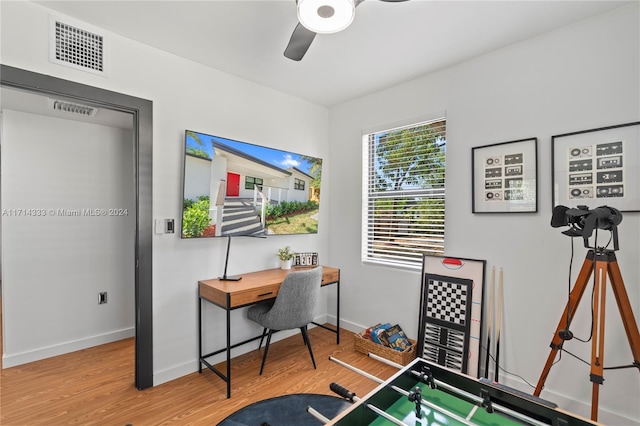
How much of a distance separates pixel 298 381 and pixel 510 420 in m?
1.81

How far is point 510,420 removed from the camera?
103cm

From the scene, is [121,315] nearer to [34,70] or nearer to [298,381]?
[298,381]

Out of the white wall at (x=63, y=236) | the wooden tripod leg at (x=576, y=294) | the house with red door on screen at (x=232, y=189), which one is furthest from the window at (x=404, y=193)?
the white wall at (x=63, y=236)

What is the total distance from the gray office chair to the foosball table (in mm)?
1410

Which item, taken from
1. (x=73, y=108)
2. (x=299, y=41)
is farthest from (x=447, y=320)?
(x=73, y=108)

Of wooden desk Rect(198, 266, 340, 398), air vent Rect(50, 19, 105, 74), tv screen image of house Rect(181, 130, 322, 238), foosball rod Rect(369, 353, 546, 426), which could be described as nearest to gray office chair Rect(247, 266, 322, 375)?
wooden desk Rect(198, 266, 340, 398)

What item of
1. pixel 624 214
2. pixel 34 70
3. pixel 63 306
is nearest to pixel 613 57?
pixel 624 214

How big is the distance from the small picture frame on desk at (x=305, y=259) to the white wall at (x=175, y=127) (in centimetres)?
30

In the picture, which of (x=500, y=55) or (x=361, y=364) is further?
(x=361, y=364)

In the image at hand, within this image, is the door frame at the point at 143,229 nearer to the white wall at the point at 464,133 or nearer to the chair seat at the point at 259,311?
the white wall at the point at 464,133

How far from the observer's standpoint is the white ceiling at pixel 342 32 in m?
1.96

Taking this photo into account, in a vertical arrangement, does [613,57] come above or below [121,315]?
above

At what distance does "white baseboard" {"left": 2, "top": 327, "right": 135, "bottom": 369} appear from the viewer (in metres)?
2.73

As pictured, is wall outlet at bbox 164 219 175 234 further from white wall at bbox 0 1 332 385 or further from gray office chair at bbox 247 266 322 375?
gray office chair at bbox 247 266 322 375
